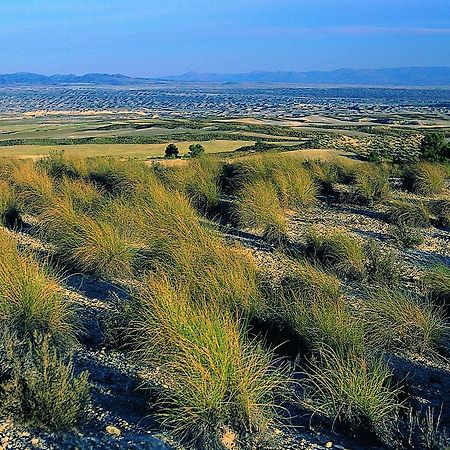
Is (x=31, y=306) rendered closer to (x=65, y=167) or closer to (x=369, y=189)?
(x=369, y=189)

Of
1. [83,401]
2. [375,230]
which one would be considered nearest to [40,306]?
[83,401]

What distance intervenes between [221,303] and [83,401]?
1849mm

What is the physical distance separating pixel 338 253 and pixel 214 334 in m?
3.92

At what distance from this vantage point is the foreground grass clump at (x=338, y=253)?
7.88 metres

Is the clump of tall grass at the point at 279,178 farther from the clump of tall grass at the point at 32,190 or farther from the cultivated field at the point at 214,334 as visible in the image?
the clump of tall grass at the point at 32,190

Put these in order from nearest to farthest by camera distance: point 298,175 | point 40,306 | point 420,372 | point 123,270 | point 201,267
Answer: point 420,372
point 40,306
point 201,267
point 123,270
point 298,175

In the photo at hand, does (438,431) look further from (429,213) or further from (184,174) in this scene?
(184,174)

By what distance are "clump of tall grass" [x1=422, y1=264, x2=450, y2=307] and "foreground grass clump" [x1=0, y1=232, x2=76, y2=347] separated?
147 inches

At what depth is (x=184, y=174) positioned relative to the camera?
43.7 ft

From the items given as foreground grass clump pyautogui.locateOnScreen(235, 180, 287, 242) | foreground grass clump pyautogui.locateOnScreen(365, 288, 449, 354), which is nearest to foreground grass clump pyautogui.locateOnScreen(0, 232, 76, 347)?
foreground grass clump pyautogui.locateOnScreen(365, 288, 449, 354)

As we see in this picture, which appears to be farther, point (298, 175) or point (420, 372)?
point (298, 175)

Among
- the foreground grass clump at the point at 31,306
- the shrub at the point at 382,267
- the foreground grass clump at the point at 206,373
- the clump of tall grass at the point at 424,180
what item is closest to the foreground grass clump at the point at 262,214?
the shrub at the point at 382,267

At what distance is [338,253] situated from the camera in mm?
8172

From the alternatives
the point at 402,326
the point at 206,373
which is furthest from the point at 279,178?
the point at 206,373
